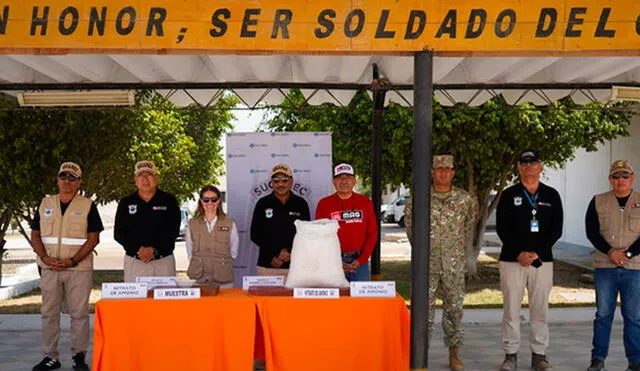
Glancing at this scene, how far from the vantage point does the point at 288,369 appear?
413cm

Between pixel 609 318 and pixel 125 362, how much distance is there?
144 inches

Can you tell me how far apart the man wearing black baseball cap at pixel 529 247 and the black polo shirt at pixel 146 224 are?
2607mm

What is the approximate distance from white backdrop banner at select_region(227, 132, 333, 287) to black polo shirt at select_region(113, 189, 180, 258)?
1.54m

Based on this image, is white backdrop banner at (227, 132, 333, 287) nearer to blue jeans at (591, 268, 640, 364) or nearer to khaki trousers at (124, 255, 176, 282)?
khaki trousers at (124, 255, 176, 282)

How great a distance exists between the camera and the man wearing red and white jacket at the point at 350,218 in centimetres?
553

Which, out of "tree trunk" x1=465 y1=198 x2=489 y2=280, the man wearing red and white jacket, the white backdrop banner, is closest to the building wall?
"tree trunk" x1=465 y1=198 x2=489 y2=280

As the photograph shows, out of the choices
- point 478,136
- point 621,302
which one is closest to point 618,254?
point 621,302

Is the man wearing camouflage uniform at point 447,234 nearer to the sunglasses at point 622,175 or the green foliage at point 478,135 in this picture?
the sunglasses at point 622,175

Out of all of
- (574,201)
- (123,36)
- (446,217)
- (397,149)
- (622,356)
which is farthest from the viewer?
(574,201)

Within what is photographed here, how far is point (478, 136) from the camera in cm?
1065

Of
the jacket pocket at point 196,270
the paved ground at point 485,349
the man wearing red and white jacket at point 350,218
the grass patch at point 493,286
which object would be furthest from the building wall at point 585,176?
the jacket pocket at point 196,270

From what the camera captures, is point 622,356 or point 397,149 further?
point 397,149

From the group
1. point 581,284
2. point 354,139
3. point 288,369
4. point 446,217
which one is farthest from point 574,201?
point 288,369

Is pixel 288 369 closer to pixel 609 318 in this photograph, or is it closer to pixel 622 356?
pixel 609 318
